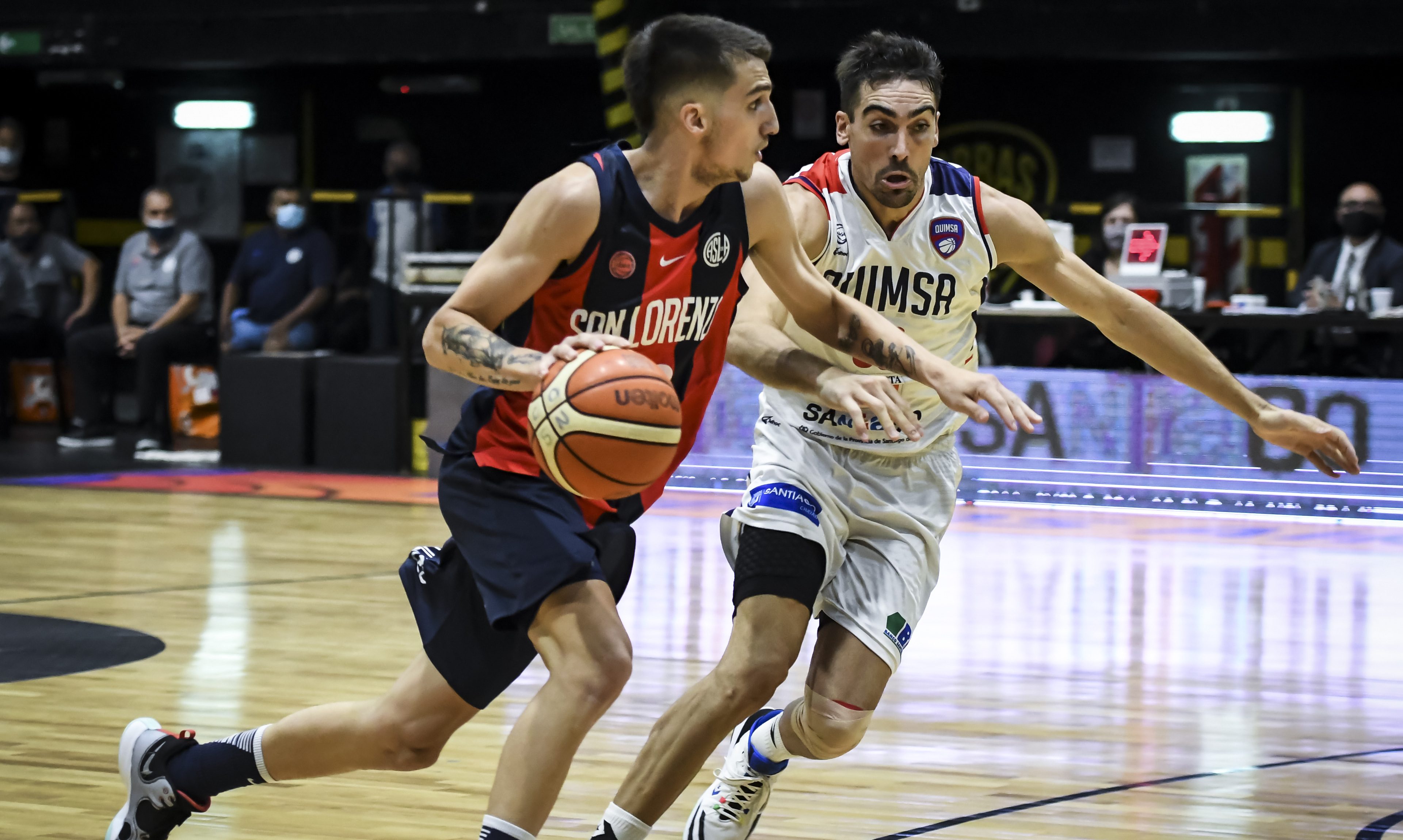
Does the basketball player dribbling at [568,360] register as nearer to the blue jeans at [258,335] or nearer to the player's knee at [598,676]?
the player's knee at [598,676]

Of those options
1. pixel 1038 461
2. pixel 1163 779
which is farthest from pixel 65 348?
pixel 1163 779

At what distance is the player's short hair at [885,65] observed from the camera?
12.1 ft

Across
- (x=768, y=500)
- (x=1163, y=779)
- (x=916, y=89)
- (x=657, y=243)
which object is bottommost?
(x=1163, y=779)

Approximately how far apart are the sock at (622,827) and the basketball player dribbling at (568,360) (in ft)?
1.09

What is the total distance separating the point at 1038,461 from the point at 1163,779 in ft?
17.6

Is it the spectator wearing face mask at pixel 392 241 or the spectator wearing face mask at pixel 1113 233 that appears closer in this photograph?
the spectator wearing face mask at pixel 1113 233

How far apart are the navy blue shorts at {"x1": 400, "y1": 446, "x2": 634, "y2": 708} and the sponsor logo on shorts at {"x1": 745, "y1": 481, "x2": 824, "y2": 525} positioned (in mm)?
530

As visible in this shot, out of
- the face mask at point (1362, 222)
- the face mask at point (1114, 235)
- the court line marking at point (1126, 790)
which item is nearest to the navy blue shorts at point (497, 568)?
the court line marking at point (1126, 790)

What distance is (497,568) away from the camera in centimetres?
304

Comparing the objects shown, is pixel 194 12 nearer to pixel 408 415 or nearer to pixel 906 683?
pixel 408 415

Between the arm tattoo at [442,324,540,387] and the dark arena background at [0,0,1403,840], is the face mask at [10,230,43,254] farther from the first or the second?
the arm tattoo at [442,324,540,387]

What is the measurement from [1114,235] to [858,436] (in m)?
7.43

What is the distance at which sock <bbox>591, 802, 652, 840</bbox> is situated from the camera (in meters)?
3.27

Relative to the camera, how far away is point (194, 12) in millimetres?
14969
